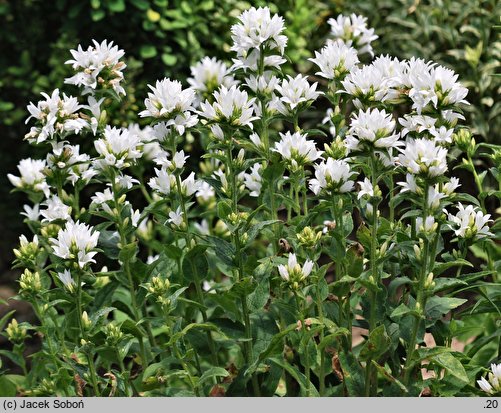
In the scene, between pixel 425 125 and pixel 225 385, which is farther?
pixel 225 385

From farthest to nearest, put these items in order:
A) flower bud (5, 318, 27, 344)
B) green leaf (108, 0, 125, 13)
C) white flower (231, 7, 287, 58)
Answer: green leaf (108, 0, 125, 13) → flower bud (5, 318, 27, 344) → white flower (231, 7, 287, 58)

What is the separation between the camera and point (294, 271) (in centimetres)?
267

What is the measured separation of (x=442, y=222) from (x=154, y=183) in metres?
0.92

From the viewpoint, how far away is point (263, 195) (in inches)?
123

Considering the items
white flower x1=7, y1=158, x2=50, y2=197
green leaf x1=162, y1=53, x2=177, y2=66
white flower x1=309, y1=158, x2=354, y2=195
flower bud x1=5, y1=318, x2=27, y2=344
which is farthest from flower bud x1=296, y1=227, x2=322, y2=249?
green leaf x1=162, y1=53, x2=177, y2=66

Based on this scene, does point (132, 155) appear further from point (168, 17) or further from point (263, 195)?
point (168, 17)

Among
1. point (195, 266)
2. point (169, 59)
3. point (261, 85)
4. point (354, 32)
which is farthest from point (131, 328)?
point (169, 59)

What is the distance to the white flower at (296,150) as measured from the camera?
9.04 feet

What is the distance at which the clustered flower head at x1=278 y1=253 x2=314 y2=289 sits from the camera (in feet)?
8.77

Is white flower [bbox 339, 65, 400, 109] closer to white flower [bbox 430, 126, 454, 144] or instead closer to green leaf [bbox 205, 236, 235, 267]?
white flower [bbox 430, 126, 454, 144]

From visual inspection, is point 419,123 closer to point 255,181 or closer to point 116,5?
Result: point 255,181

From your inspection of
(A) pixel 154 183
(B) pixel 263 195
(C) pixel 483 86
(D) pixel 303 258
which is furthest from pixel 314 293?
(C) pixel 483 86

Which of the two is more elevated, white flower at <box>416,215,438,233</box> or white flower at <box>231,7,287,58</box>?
white flower at <box>231,7,287,58</box>

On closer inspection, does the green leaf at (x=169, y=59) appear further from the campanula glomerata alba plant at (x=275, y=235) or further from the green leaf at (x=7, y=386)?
the green leaf at (x=7, y=386)
